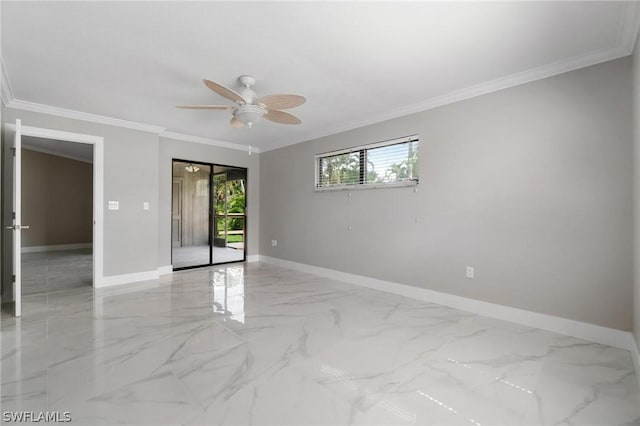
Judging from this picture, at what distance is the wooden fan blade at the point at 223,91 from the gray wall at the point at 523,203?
216 cm

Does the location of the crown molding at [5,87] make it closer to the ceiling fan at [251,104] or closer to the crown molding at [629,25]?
the ceiling fan at [251,104]

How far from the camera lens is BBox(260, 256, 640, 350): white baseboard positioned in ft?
8.33

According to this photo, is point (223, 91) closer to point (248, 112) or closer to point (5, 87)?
point (248, 112)

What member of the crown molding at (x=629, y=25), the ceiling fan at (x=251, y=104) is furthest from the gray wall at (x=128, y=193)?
the crown molding at (x=629, y=25)

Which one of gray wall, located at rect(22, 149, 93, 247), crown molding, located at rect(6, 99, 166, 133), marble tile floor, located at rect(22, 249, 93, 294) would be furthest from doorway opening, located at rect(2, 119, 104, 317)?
gray wall, located at rect(22, 149, 93, 247)

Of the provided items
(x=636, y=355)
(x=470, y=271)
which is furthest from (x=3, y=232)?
(x=636, y=355)

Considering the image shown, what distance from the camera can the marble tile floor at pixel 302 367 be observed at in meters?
1.71

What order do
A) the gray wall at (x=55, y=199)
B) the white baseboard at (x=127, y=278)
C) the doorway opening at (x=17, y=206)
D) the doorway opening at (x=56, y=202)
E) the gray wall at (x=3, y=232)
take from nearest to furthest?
the doorway opening at (x=17, y=206) < the gray wall at (x=3, y=232) < the white baseboard at (x=127, y=278) < the doorway opening at (x=56, y=202) < the gray wall at (x=55, y=199)

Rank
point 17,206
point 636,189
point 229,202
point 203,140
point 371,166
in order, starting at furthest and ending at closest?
point 229,202
point 203,140
point 371,166
point 17,206
point 636,189

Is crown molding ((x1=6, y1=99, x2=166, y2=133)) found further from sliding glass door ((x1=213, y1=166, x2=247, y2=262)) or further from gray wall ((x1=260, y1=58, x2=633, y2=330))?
gray wall ((x1=260, y1=58, x2=633, y2=330))

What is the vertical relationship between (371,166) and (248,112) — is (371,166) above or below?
below

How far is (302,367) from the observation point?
2.18m

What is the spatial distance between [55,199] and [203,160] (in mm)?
5657

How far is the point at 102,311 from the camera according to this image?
336 cm
